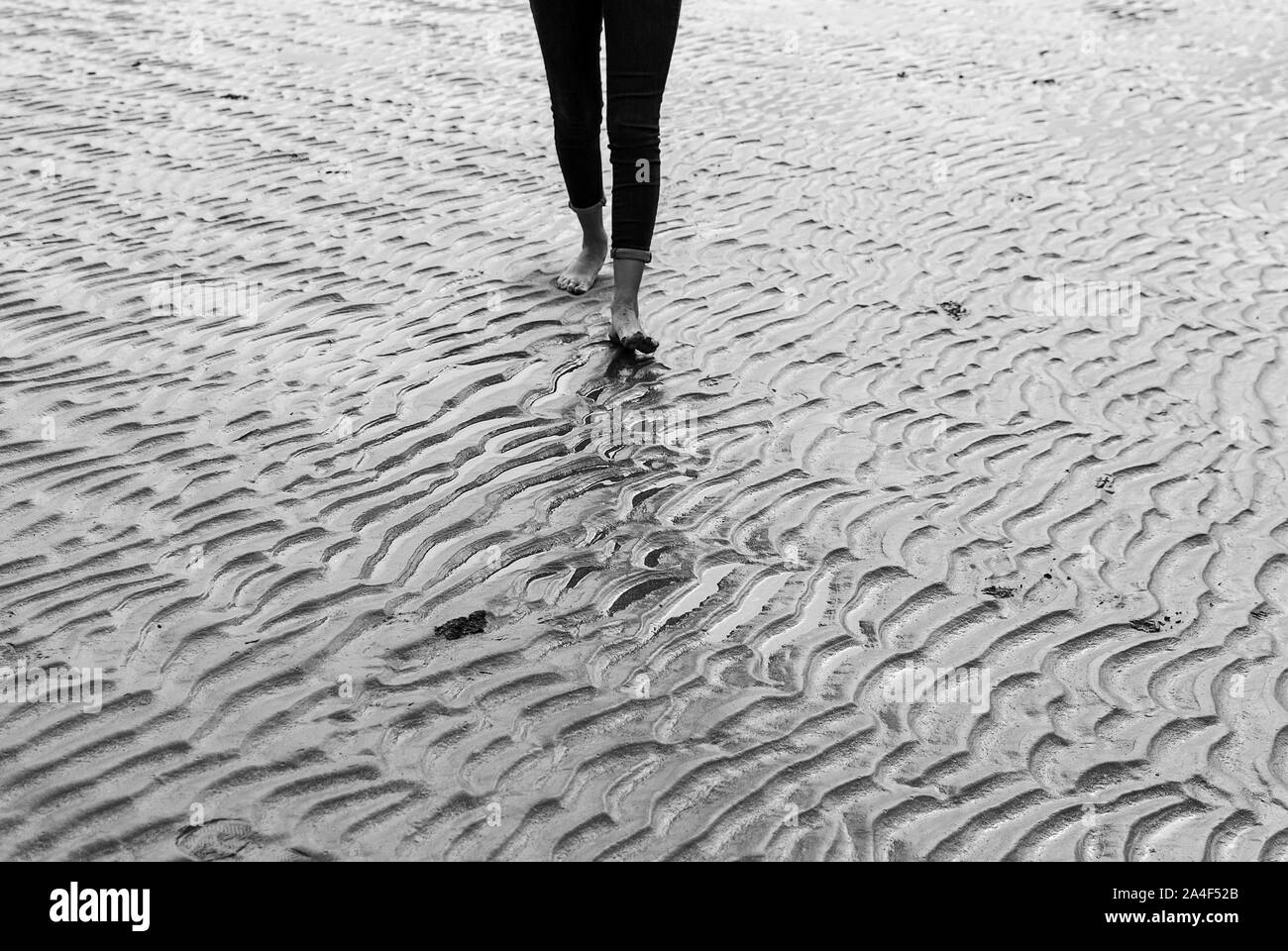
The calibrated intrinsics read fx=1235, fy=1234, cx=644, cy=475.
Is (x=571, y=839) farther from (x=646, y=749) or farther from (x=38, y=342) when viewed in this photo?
(x=38, y=342)

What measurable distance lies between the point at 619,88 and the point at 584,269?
118cm

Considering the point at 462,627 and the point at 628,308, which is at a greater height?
the point at 628,308

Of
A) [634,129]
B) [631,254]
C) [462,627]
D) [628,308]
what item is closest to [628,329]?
[628,308]

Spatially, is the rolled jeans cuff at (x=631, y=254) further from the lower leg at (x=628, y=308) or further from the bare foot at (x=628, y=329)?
the bare foot at (x=628, y=329)

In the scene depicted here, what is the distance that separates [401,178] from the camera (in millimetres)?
6535

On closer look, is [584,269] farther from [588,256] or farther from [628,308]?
[628,308]

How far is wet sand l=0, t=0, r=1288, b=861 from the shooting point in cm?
281

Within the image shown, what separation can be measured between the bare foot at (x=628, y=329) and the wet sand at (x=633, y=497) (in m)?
0.13

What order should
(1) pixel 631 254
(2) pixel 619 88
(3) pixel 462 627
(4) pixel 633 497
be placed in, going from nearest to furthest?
1. (3) pixel 462 627
2. (4) pixel 633 497
3. (2) pixel 619 88
4. (1) pixel 631 254

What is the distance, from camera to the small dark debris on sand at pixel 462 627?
3258mm

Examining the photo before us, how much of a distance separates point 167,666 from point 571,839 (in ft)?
3.69

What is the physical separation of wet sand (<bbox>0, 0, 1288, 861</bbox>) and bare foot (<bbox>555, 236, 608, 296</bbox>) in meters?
0.11

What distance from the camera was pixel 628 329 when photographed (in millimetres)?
4672
